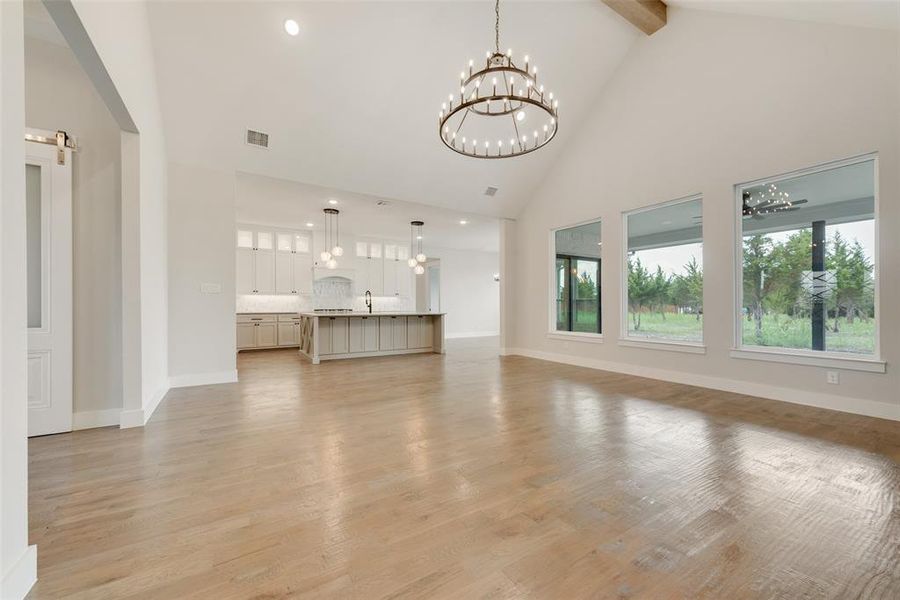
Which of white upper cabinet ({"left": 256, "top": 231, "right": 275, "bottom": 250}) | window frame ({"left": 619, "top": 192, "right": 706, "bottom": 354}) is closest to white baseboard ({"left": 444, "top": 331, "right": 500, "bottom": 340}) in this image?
white upper cabinet ({"left": 256, "top": 231, "right": 275, "bottom": 250})

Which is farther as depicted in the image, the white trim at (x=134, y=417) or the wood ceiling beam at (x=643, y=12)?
the wood ceiling beam at (x=643, y=12)

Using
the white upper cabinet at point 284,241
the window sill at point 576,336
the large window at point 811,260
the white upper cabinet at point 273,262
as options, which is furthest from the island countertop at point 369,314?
the large window at point 811,260

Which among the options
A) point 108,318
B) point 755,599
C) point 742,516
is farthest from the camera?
point 108,318

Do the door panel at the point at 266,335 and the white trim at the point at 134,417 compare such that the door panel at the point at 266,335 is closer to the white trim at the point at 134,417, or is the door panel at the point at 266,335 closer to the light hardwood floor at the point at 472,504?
the light hardwood floor at the point at 472,504

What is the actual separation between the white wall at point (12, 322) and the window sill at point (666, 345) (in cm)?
590

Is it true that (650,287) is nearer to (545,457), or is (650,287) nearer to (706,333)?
(706,333)

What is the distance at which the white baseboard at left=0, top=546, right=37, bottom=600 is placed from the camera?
1.28 m

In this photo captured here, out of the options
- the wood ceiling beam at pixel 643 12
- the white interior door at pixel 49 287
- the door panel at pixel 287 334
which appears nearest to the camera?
the white interior door at pixel 49 287

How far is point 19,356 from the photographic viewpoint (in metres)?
1.42

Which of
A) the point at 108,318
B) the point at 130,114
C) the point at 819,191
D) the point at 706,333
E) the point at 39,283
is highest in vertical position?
the point at 130,114

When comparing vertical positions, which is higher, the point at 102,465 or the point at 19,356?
the point at 19,356

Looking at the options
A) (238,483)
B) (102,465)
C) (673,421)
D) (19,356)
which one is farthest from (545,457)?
(102,465)

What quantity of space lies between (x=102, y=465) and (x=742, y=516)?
3.85 meters

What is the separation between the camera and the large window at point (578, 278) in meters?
6.51
